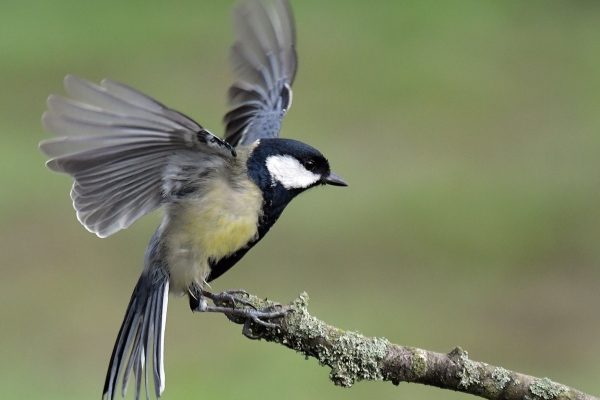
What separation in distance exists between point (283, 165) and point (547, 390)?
4.53 ft

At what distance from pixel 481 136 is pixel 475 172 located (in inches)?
33.8

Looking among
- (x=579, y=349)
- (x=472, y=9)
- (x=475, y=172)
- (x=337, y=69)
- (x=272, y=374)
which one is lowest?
(x=272, y=374)

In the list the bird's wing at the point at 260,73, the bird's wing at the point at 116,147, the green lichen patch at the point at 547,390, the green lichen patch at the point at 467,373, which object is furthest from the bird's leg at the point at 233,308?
the bird's wing at the point at 260,73

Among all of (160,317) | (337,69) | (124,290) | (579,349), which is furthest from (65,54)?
(160,317)

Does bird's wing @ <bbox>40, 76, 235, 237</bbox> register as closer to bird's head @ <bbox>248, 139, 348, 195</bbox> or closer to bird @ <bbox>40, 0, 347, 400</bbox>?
bird @ <bbox>40, 0, 347, 400</bbox>

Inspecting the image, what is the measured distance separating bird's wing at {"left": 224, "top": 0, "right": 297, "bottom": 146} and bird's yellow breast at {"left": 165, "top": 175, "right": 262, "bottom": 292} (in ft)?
2.82

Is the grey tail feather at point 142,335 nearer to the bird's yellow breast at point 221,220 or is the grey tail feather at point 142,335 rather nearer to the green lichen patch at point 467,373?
the bird's yellow breast at point 221,220

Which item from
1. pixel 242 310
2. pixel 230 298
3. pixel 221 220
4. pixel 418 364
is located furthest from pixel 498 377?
pixel 221 220

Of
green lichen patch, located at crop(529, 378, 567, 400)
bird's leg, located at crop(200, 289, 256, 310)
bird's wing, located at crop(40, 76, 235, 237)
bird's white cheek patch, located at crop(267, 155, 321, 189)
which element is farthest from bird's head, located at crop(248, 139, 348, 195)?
green lichen patch, located at crop(529, 378, 567, 400)

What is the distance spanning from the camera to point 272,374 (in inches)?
311

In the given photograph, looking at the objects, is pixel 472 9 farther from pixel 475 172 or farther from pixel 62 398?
pixel 62 398

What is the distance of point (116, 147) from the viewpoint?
404 cm

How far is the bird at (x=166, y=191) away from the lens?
3.95 m

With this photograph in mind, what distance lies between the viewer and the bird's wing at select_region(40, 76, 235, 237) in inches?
150
